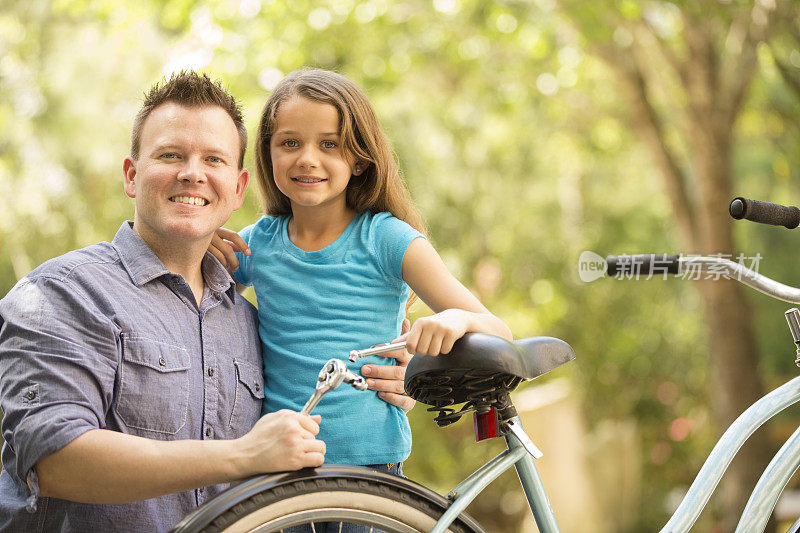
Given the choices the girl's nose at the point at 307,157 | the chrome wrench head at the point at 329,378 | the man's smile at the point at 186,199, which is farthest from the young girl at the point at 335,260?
the chrome wrench head at the point at 329,378

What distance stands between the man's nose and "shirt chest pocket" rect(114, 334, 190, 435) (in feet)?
1.08

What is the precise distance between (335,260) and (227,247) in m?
0.27

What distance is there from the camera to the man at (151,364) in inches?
52.1

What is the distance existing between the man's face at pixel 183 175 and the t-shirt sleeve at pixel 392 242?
32cm

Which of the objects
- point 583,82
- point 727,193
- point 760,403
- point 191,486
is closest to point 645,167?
point 583,82

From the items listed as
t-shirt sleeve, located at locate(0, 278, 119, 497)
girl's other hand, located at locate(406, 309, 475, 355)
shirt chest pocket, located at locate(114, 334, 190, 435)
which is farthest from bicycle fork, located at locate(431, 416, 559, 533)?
t-shirt sleeve, located at locate(0, 278, 119, 497)

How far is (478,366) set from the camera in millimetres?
1375

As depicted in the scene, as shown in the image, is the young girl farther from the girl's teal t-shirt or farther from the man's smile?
the man's smile

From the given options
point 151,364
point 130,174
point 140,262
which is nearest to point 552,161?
point 130,174

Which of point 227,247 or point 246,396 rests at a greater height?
point 227,247

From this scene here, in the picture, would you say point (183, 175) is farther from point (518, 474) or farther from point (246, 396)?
point (518, 474)

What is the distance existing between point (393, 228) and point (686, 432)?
6.64 m

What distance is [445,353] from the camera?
140cm

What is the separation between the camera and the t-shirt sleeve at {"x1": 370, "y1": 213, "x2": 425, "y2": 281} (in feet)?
5.66
